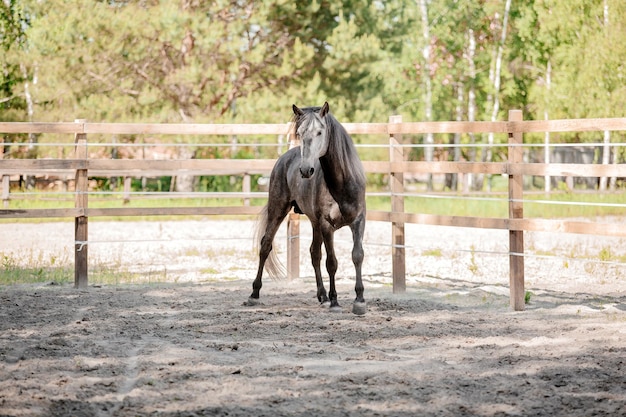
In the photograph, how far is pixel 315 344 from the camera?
6055 millimetres

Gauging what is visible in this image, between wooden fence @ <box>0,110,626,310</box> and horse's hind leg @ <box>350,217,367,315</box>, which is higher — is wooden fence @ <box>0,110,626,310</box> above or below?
above

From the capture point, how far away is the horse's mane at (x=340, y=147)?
290 inches

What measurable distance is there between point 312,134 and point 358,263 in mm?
1251

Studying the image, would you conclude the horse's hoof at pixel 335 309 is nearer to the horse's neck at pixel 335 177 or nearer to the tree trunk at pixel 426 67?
the horse's neck at pixel 335 177

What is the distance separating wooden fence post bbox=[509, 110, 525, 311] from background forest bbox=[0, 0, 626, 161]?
49.4 feet

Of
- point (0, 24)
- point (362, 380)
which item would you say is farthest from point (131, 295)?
point (0, 24)

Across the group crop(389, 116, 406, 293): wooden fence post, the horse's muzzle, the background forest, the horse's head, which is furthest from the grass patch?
the background forest

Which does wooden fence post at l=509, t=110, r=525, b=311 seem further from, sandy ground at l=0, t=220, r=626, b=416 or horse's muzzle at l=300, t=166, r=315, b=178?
horse's muzzle at l=300, t=166, r=315, b=178

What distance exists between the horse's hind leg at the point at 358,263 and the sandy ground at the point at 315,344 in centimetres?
10

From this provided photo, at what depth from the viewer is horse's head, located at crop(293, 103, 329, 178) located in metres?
7.01

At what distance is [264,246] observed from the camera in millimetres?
8523

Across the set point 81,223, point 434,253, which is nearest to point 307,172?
point 81,223

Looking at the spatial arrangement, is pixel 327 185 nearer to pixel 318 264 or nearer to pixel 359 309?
pixel 318 264

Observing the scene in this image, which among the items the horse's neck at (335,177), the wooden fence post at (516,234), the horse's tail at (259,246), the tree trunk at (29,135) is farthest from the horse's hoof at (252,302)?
the tree trunk at (29,135)
